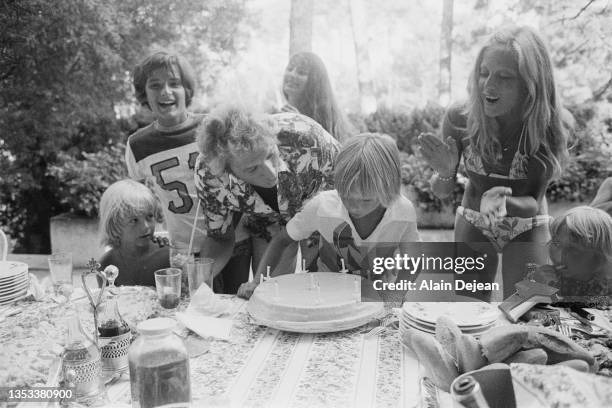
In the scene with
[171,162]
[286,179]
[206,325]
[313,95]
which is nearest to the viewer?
[206,325]

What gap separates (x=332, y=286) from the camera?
1375mm

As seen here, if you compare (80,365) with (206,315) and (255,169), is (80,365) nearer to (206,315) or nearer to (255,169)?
(206,315)

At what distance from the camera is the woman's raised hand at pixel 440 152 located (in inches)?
64.6

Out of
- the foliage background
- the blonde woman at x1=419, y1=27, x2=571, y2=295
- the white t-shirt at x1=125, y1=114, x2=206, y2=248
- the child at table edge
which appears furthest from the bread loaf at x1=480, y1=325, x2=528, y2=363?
the foliage background

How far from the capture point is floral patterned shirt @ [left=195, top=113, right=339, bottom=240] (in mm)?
1681

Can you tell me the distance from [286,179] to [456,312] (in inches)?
28.0

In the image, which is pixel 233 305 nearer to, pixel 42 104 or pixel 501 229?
pixel 501 229

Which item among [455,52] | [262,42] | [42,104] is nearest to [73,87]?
[42,104]

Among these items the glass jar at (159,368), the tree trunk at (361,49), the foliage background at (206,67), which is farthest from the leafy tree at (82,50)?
the glass jar at (159,368)

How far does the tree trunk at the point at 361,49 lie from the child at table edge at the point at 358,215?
2.04 m

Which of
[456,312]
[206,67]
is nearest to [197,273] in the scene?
[456,312]

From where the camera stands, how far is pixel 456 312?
3.87 ft

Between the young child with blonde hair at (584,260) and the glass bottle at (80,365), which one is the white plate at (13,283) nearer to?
the glass bottle at (80,365)

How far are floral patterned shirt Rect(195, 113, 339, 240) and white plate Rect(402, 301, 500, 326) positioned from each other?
617mm
